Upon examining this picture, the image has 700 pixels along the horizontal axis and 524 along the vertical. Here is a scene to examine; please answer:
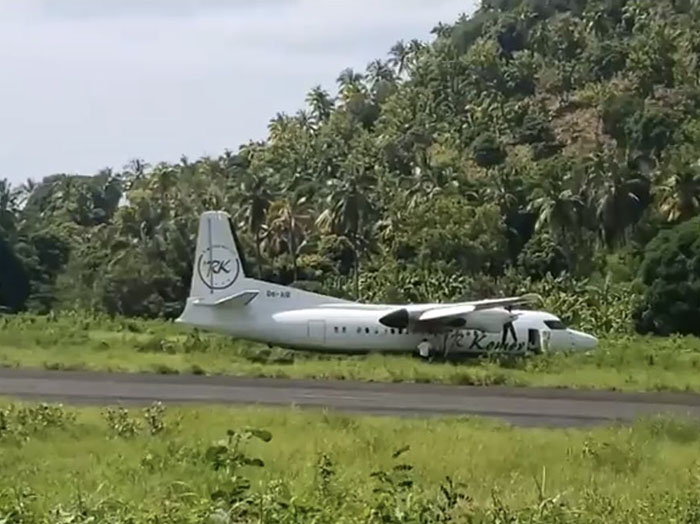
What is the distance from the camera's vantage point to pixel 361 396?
25.3 meters

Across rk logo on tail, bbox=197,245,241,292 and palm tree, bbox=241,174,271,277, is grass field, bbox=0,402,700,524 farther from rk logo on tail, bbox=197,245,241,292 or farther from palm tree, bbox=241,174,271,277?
palm tree, bbox=241,174,271,277

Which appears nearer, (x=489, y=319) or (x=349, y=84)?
(x=489, y=319)

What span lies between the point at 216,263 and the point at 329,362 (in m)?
5.22

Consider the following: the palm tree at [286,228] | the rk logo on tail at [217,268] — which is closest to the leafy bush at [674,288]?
the palm tree at [286,228]

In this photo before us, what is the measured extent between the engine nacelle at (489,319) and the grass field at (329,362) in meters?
1.23

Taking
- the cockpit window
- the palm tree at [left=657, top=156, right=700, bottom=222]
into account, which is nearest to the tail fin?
the cockpit window

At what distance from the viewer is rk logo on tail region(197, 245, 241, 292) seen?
3722cm

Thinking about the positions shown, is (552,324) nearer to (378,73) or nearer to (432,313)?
(432,313)

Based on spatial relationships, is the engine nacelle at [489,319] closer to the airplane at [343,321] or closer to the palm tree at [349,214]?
the airplane at [343,321]

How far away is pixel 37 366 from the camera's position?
31.0 meters

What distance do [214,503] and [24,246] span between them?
243 ft

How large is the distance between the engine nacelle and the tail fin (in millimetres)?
7168

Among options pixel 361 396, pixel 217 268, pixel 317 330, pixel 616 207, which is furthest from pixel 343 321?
pixel 616 207

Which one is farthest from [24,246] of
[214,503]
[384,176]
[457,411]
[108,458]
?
[214,503]
